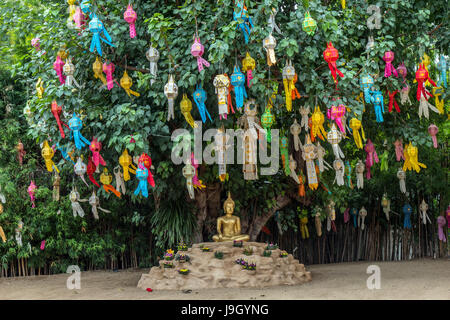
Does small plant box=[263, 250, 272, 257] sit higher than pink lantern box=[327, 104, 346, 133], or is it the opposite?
pink lantern box=[327, 104, 346, 133]

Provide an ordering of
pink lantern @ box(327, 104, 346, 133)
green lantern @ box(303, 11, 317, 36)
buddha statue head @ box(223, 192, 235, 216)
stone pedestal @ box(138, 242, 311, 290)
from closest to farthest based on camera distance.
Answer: green lantern @ box(303, 11, 317, 36) → pink lantern @ box(327, 104, 346, 133) → stone pedestal @ box(138, 242, 311, 290) → buddha statue head @ box(223, 192, 235, 216)

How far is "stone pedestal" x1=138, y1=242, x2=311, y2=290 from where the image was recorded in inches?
253

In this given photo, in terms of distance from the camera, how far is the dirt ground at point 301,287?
5.64 m

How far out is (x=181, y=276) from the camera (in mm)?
6473

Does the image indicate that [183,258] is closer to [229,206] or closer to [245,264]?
[245,264]

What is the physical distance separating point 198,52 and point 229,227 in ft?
8.81

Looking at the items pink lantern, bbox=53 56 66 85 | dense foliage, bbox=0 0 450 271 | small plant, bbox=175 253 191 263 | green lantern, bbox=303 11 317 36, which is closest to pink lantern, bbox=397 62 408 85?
dense foliage, bbox=0 0 450 271

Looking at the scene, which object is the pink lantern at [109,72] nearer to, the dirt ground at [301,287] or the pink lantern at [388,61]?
the dirt ground at [301,287]

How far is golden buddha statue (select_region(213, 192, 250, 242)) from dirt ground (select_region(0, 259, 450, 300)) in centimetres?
114

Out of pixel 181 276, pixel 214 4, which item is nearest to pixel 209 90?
pixel 214 4

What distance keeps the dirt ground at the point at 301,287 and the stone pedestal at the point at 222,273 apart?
0.63 feet

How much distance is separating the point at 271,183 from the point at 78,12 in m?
3.67

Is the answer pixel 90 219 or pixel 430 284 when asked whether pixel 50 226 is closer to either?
pixel 90 219

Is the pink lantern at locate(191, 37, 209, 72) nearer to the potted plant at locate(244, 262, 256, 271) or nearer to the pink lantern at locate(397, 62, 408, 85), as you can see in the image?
the potted plant at locate(244, 262, 256, 271)
